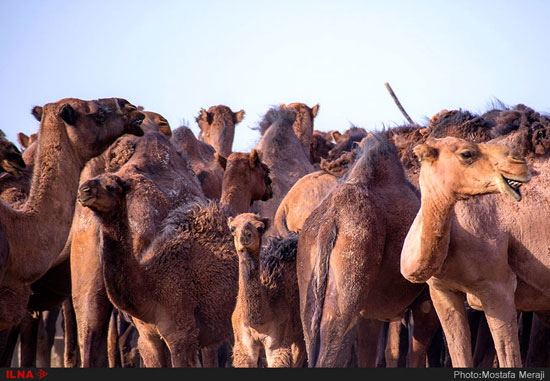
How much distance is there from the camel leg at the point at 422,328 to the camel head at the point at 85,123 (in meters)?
3.32

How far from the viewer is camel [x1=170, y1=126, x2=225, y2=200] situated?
12062 mm

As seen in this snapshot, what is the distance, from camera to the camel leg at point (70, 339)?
9898 mm

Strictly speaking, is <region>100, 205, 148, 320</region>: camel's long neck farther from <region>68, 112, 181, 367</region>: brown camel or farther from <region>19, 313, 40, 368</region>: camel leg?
<region>19, 313, 40, 368</region>: camel leg

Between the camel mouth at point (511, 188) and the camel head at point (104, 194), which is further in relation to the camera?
the camel head at point (104, 194)

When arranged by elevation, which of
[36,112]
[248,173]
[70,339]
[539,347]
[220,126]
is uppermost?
[220,126]

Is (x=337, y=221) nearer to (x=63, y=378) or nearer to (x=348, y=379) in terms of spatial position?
(x=348, y=379)

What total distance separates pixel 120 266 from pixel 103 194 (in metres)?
0.63

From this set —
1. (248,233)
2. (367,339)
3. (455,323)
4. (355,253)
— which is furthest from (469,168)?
(367,339)

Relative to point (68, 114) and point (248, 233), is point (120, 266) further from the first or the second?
point (68, 114)

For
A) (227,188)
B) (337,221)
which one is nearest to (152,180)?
(227,188)

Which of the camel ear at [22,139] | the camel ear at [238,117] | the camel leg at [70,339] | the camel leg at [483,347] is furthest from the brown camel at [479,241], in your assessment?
the camel ear at [22,139]

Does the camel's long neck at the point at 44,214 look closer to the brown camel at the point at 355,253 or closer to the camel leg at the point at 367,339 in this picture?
the brown camel at the point at 355,253

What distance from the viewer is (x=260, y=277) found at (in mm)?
7648

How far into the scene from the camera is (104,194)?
735 centimetres
